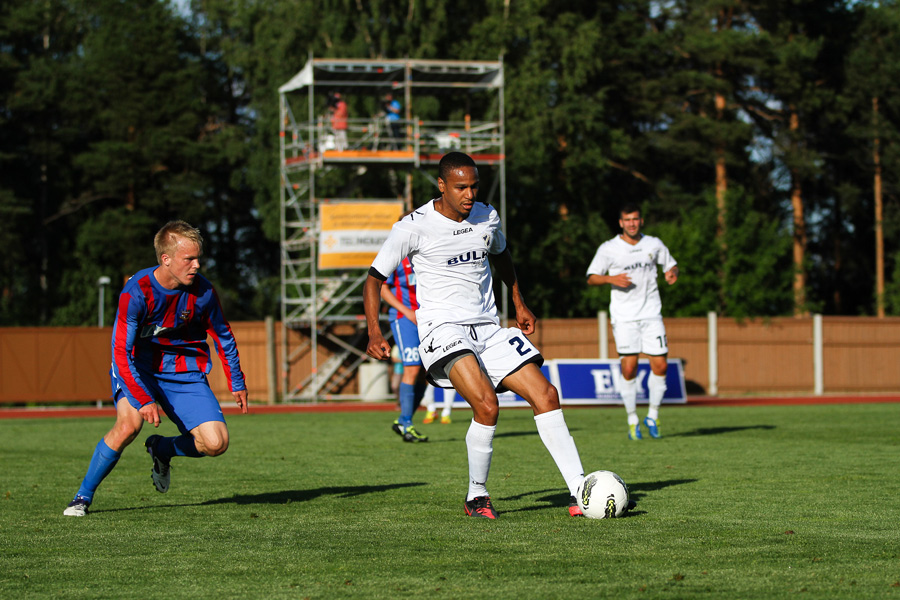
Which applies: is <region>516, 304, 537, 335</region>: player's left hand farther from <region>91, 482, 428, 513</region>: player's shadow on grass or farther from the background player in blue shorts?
the background player in blue shorts

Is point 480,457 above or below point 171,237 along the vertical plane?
below

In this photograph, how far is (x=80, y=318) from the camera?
45.0 meters

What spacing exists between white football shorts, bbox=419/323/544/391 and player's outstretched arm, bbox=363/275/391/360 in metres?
0.24

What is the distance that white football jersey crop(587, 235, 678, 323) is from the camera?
1192cm

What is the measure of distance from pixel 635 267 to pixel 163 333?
6276 mm

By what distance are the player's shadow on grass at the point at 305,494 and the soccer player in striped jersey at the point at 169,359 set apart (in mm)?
632

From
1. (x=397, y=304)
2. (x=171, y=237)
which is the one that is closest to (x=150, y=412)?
(x=171, y=237)

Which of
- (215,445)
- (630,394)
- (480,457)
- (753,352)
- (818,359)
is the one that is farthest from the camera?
(753,352)

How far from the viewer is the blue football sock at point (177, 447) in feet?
23.1

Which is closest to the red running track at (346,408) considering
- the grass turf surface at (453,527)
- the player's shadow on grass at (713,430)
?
the player's shadow on grass at (713,430)

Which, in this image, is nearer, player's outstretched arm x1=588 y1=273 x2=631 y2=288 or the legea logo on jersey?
the legea logo on jersey

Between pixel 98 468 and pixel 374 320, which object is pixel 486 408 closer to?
pixel 374 320

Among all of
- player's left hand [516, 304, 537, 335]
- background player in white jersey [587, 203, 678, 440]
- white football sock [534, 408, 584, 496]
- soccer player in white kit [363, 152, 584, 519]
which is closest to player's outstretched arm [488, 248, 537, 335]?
player's left hand [516, 304, 537, 335]

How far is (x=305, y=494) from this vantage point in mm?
7922
